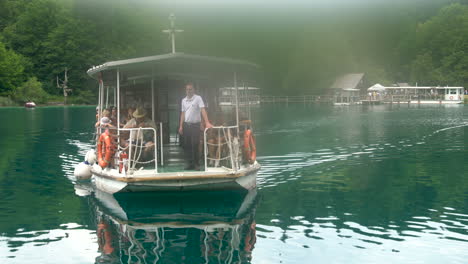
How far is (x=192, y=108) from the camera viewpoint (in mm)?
14109

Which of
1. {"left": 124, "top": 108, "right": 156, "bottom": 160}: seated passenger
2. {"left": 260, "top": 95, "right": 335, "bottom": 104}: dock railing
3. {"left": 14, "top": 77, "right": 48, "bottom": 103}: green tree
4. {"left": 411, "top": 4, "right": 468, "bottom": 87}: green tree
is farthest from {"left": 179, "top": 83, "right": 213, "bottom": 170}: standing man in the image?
{"left": 411, "top": 4, "right": 468, "bottom": 87}: green tree

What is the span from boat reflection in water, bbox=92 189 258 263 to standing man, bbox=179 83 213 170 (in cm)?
114

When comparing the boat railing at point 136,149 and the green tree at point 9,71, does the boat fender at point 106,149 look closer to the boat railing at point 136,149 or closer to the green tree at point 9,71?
the boat railing at point 136,149

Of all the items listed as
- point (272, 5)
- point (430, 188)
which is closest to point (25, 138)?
point (430, 188)

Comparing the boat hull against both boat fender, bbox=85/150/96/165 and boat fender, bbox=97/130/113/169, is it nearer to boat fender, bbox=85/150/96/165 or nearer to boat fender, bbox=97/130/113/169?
boat fender, bbox=97/130/113/169

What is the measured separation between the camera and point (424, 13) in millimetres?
164625

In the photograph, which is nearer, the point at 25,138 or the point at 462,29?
the point at 25,138

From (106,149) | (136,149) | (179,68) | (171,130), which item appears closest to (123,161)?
(136,149)

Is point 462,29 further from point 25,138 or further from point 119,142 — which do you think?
point 119,142

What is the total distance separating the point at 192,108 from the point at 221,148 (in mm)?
1509

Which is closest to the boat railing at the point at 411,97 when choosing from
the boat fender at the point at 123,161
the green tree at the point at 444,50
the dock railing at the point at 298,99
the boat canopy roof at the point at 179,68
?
the green tree at the point at 444,50

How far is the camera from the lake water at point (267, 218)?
10430 mm

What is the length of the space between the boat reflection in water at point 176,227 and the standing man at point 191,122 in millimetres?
1144

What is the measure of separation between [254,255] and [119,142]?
5.93m
